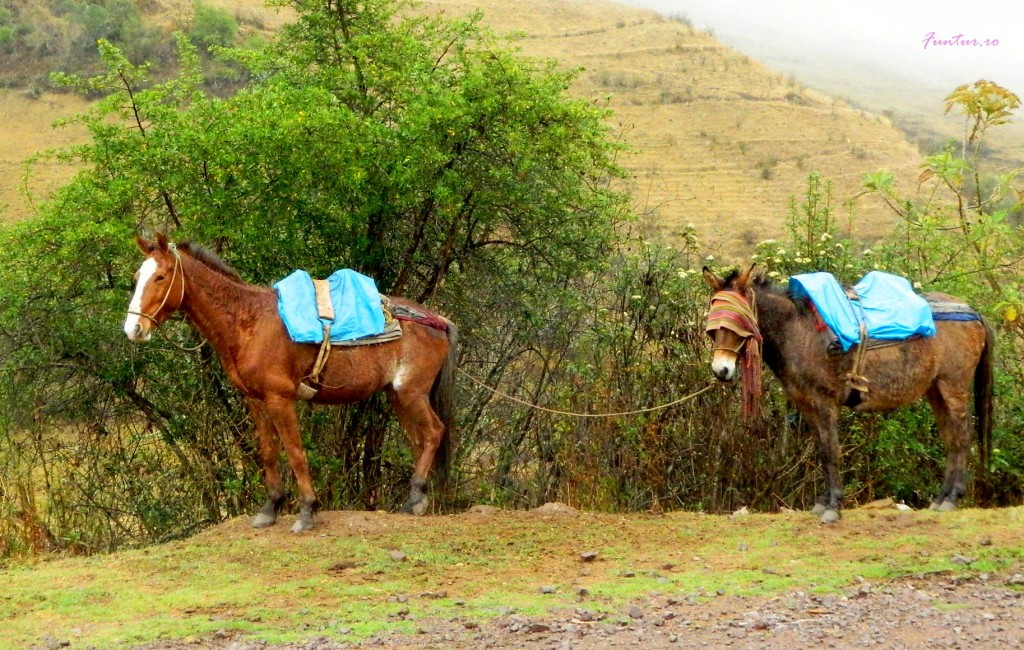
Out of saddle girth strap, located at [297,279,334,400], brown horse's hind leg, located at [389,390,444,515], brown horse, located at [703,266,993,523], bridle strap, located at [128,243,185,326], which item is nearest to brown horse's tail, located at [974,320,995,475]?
brown horse, located at [703,266,993,523]

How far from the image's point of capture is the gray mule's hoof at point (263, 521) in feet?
27.2

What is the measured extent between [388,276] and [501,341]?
144 centimetres

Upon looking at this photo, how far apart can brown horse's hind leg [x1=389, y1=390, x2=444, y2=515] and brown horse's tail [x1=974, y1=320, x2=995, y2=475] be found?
4.71 m

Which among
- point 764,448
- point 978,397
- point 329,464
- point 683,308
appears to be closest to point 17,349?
point 329,464

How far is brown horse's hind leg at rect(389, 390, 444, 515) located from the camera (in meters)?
8.66

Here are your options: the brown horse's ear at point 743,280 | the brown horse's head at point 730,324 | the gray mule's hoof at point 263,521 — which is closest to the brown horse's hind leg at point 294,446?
the gray mule's hoof at point 263,521

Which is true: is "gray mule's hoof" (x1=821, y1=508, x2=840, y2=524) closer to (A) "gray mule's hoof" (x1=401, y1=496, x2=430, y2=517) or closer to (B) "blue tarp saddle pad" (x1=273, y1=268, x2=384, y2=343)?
(A) "gray mule's hoof" (x1=401, y1=496, x2=430, y2=517)

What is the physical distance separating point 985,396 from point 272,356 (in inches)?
239

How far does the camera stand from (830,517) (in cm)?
811

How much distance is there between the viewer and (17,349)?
9367 mm

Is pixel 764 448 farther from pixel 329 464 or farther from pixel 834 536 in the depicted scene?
pixel 329 464

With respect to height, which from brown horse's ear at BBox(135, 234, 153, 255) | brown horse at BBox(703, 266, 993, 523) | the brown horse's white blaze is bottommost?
brown horse at BBox(703, 266, 993, 523)

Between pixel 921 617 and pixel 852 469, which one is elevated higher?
pixel 921 617

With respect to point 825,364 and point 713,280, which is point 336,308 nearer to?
point 713,280
